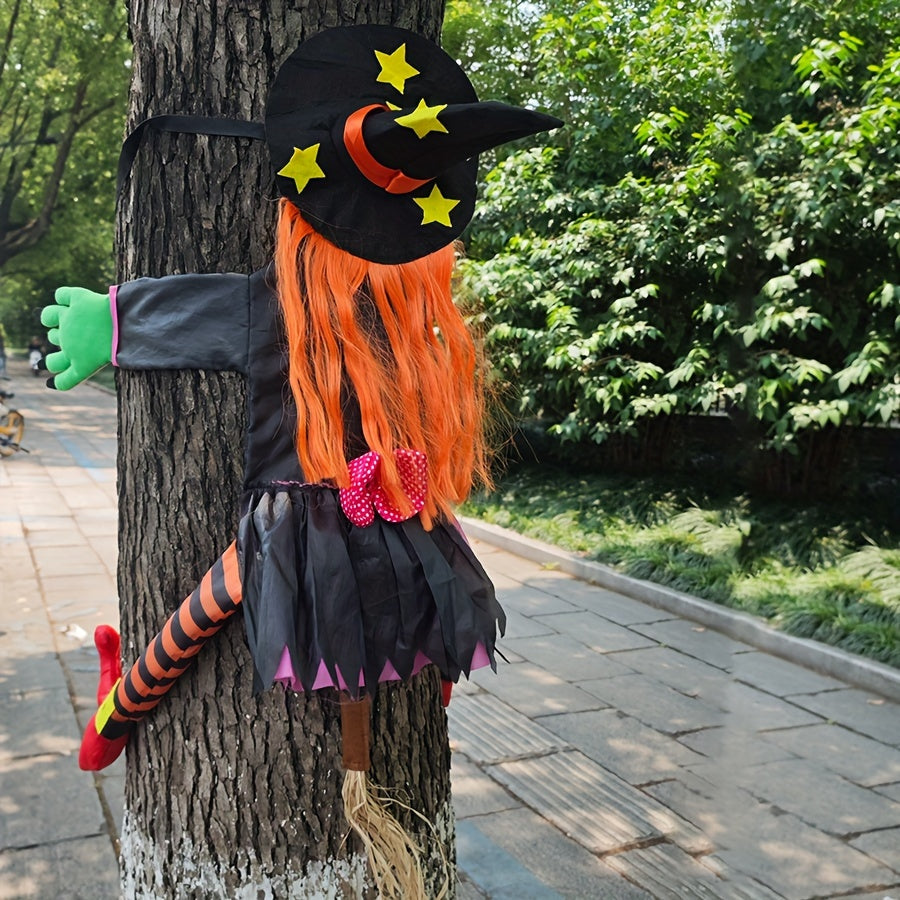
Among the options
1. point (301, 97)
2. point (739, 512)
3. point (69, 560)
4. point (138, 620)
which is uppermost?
point (301, 97)

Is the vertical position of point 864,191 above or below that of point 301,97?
above

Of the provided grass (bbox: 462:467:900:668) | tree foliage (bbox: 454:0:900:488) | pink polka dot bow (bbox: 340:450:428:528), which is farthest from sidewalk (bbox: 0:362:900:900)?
tree foliage (bbox: 454:0:900:488)

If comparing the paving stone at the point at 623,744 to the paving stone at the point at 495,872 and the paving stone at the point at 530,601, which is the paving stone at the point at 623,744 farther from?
the paving stone at the point at 530,601

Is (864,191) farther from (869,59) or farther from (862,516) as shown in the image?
(862,516)

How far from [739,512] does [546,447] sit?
343 centimetres

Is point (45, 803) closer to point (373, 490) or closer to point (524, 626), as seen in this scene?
point (373, 490)

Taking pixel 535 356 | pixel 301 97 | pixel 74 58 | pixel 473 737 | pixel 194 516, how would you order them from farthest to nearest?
pixel 74 58
pixel 535 356
pixel 473 737
pixel 194 516
pixel 301 97

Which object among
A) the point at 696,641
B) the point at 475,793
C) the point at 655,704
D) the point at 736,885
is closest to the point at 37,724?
the point at 475,793

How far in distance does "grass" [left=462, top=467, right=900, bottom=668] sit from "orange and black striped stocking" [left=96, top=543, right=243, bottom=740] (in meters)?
4.16

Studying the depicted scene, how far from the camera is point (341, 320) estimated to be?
67.1 inches

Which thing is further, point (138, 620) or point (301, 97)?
point (138, 620)

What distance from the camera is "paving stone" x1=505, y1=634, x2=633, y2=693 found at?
196 inches

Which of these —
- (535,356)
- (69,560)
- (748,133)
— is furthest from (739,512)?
(69,560)

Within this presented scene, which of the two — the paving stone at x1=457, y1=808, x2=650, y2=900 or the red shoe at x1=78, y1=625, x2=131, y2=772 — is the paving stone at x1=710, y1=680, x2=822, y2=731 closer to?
the paving stone at x1=457, y1=808, x2=650, y2=900
